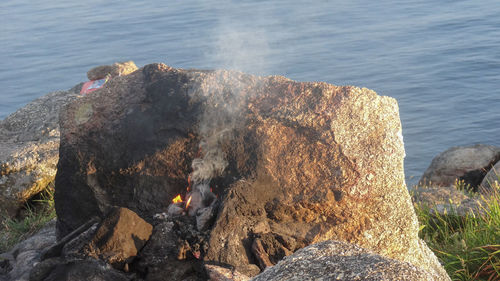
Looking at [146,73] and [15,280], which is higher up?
[146,73]

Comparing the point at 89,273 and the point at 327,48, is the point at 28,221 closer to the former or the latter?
the point at 89,273

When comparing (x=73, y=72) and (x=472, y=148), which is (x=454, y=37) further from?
(x=73, y=72)

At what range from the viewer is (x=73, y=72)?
21562 mm

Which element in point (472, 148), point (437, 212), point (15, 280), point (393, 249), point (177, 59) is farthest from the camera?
point (177, 59)

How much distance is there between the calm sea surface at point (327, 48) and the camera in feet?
53.8

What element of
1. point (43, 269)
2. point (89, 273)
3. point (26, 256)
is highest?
point (89, 273)

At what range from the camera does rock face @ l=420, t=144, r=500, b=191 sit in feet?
35.6

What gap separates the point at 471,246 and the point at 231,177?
2404mm

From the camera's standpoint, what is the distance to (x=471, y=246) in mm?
5359

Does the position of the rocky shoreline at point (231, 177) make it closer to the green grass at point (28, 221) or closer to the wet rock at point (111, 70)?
the green grass at point (28, 221)

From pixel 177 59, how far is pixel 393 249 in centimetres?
1702

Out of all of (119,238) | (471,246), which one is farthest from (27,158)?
(471,246)

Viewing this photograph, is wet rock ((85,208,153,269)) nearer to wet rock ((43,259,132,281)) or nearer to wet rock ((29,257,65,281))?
wet rock ((43,259,132,281))

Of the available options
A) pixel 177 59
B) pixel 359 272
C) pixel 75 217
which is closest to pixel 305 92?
pixel 359 272
